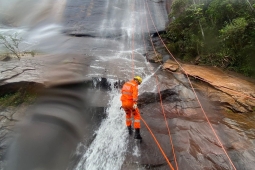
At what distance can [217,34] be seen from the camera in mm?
8586

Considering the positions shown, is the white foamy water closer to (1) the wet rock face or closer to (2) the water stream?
(2) the water stream

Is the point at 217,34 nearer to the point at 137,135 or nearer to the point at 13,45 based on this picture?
the point at 137,135

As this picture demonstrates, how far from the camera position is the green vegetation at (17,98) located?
619 centimetres

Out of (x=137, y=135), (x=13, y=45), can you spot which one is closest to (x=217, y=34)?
(x=137, y=135)

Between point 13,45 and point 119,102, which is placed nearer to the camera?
point 119,102

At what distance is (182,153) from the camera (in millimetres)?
4754

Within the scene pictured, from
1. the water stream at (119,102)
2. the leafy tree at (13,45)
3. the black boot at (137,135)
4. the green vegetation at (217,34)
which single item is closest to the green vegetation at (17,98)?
the water stream at (119,102)

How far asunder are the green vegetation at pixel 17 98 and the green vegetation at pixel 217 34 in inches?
269

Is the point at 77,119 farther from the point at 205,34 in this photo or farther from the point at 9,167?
the point at 205,34

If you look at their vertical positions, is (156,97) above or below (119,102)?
above

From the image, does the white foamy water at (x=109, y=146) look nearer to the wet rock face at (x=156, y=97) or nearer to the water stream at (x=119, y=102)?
the water stream at (x=119, y=102)

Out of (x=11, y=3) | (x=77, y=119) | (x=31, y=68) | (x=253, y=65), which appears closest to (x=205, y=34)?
(x=253, y=65)

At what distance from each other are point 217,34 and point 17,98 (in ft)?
28.0

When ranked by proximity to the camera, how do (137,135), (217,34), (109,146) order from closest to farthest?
1. (137,135)
2. (109,146)
3. (217,34)
